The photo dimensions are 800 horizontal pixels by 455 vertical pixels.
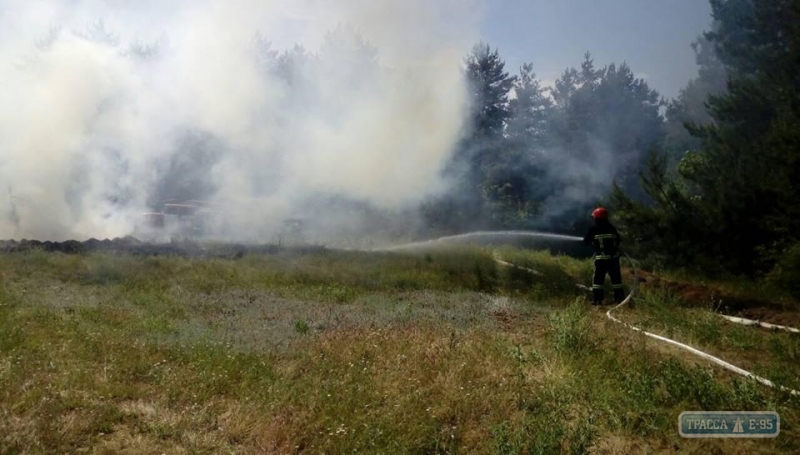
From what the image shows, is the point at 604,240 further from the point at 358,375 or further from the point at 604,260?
the point at 358,375

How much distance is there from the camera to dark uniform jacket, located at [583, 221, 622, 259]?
9.86m

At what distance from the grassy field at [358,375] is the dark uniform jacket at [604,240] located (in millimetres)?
1192

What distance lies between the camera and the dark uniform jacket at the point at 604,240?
32.3 feet

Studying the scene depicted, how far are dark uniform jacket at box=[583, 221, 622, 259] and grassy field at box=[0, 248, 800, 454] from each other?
119 cm

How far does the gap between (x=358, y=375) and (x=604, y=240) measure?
20.4 feet

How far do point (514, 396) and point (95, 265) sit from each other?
8.94 meters

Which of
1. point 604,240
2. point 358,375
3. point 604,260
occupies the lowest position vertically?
point 358,375

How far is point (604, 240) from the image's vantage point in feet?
32.3

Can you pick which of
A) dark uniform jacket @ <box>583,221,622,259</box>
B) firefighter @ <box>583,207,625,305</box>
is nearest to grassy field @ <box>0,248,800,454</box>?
firefighter @ <box>583,207,625,305</box>

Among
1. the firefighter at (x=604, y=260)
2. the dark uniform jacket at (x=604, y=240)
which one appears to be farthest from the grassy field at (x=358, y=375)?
the dark uniform jacket at (x=604, y=240)

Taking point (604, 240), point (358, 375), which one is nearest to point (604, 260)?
point (604, 240)

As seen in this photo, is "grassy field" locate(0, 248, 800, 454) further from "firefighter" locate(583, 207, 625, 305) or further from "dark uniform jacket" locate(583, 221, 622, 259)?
"dark uniform jacket" locate(583, 221, 622, 259)

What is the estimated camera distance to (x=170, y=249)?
13438mm

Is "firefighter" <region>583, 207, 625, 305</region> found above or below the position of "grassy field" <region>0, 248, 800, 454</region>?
above
